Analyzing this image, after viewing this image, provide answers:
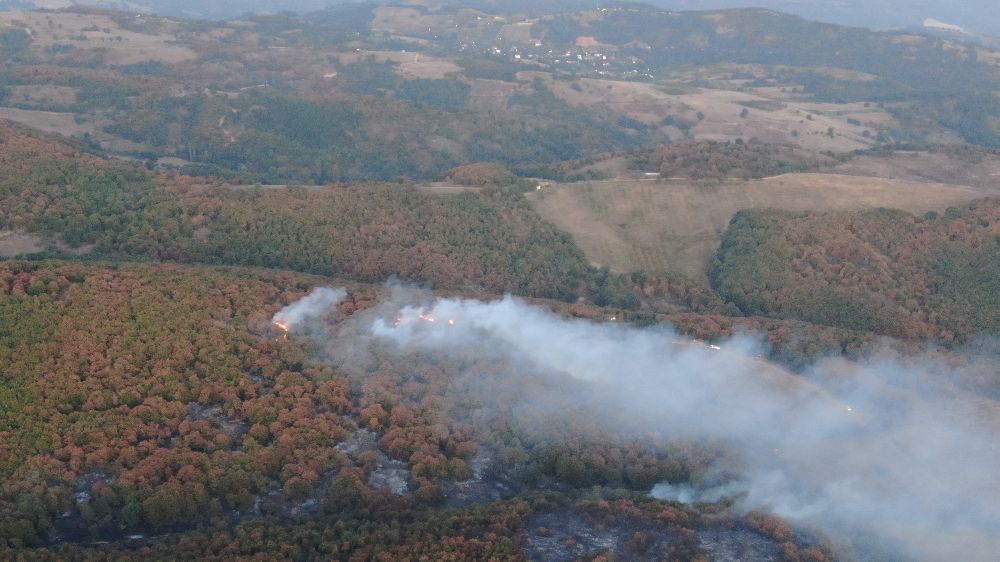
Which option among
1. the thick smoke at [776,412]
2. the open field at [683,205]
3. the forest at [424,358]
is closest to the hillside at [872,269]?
the forest at [424,358]

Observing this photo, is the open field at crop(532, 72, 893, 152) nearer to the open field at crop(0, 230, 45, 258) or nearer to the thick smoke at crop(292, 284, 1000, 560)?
the thick smoke at crop(292, 284, 1000, 560)

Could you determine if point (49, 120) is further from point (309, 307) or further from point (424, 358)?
point (424, 358)

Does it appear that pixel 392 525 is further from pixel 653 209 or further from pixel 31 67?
pixel 31 67

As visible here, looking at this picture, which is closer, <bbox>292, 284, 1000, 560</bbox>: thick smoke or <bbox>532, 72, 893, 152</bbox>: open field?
<bbox>292, 284, 1000, 560</bbox>: thick smoke

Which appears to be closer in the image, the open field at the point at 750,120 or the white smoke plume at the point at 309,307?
the white smoke plume at the point at 309,307

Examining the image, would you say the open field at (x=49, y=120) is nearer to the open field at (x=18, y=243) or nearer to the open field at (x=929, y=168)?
the open field at (x=18, y=243)

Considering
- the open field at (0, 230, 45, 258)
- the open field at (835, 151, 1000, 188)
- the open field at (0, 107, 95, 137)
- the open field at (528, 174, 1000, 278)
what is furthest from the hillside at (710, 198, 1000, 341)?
the open field at (0, 107, 95, 137)

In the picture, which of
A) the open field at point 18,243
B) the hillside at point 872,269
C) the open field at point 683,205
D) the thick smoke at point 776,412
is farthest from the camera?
the open field at point 683,205
